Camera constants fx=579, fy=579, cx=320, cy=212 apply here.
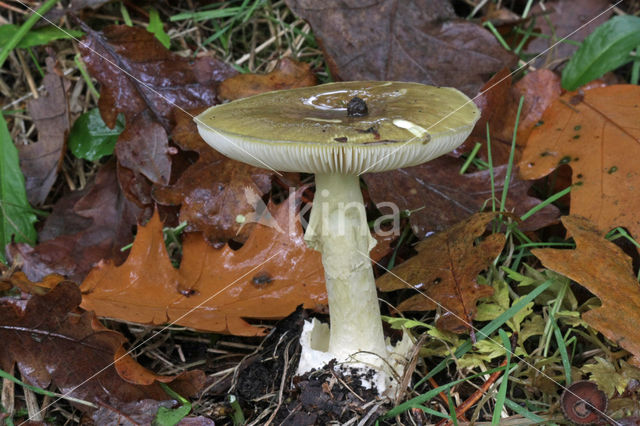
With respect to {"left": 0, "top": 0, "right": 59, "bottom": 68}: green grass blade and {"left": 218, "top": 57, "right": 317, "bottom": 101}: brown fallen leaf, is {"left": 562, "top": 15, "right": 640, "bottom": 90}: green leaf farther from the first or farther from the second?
{"left": 0, "top": 0, "right": 59, "bottom": 68}: green grass blade

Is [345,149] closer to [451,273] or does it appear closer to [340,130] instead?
[340,130]

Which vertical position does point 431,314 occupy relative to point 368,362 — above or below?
below

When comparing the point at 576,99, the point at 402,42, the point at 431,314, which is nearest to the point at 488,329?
the point at 431,314

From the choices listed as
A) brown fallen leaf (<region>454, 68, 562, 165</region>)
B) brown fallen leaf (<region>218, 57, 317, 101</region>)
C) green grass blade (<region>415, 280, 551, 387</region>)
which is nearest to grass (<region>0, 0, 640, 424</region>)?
green grass blade (<region>415, 280, 551, 387</region>)

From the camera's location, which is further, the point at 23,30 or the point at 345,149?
the point at 23,30

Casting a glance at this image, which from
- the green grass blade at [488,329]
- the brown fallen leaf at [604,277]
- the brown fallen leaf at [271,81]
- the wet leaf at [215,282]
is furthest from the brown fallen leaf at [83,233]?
the brown fallen leaf at [604,277]

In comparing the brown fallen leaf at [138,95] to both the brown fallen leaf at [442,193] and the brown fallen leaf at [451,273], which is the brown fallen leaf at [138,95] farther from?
the brown fallen leaf at [451,273]
